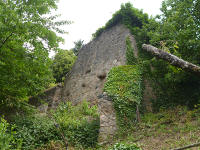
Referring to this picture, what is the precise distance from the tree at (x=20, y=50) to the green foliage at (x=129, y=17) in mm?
5130

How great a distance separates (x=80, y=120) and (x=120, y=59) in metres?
3.64

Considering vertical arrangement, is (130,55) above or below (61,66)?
below

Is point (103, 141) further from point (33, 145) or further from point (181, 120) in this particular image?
point (181, 120)

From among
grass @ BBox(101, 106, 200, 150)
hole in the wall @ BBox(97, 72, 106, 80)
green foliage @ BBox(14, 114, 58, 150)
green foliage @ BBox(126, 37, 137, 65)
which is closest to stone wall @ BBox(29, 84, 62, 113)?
green foliage @ BBox(14, 114, 58, 150)

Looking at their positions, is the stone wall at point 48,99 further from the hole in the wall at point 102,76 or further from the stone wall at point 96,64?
the hole in the wall at point 102,76

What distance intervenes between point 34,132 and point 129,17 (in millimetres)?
7715

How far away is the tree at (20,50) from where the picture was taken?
187 inches

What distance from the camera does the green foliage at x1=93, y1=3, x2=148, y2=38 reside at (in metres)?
10.1

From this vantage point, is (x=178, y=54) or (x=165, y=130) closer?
(x=165, y=130)

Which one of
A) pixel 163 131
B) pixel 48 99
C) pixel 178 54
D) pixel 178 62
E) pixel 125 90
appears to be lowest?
pixel 163 131

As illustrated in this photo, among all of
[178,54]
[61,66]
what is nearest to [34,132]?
[178,54]

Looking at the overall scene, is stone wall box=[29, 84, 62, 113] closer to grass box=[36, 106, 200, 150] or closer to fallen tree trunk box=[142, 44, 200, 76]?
grass box=[36, 106, 200, 150]

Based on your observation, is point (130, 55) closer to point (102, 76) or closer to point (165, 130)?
point (102, 76)

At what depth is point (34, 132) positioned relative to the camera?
596cm
